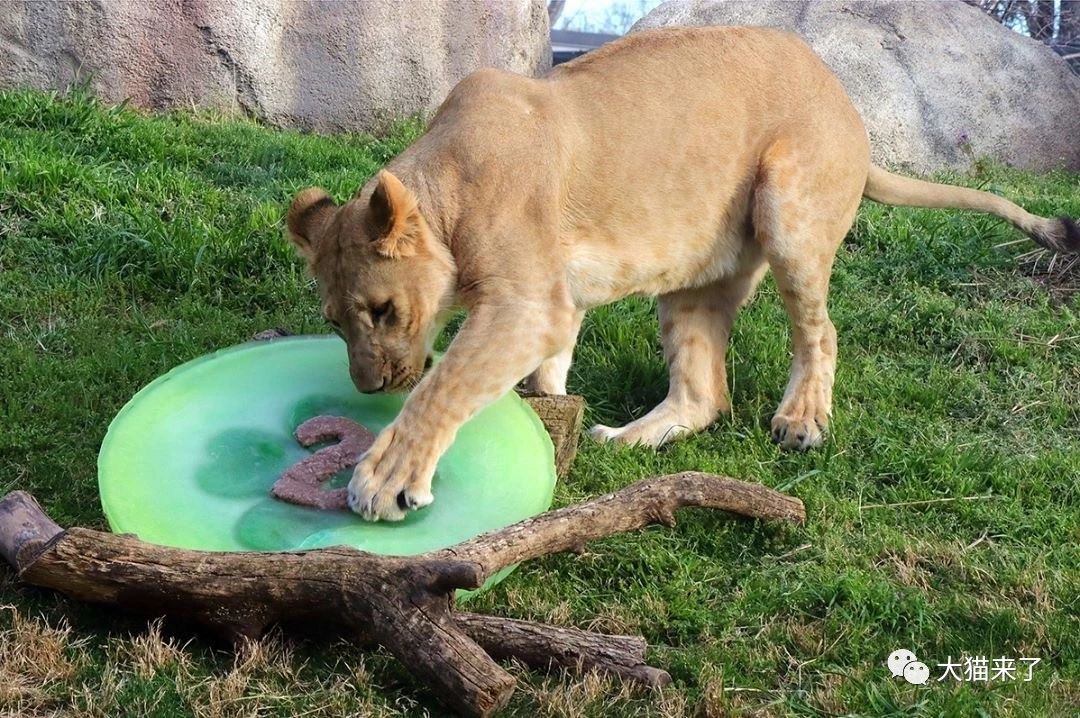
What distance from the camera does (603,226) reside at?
4.48 m

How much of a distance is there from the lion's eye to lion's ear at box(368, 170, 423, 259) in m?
0.16

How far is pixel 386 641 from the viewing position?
284 centimetres

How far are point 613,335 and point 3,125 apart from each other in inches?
145

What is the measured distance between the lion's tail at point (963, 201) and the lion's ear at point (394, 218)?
235cm

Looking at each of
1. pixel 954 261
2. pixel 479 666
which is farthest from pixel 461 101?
pixel 954 261

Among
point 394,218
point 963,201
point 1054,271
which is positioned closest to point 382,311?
point 394,218

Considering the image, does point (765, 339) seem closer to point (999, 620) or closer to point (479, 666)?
point (999, 620)

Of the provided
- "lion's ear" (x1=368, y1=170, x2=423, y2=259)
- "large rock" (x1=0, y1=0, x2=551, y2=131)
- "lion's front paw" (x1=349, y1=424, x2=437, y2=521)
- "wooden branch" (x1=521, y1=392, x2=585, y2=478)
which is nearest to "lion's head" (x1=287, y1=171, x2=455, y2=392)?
"lion's ear" (x1=368, y1=170, x2=423, y2=259)

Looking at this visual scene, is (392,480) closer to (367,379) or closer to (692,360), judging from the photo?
(367,379)

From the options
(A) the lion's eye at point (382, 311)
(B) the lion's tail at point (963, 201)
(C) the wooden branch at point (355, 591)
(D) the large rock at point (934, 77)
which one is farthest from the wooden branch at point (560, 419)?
(D) the large rock at point (934, 77)

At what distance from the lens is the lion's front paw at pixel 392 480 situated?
359cm

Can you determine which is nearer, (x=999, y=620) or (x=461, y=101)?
(x=999, y=620)

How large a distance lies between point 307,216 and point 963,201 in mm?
2888

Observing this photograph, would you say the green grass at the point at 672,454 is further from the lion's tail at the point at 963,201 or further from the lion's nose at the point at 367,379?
the lion's nose at the point at 367,379
